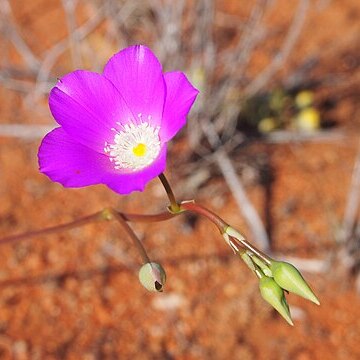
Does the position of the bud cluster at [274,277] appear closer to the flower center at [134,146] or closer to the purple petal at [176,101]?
the purple petal at [176,101]

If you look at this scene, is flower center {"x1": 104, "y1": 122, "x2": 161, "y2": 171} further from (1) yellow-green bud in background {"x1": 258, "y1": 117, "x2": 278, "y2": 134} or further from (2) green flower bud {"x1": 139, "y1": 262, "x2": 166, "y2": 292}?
(1) yellow-green bud in background {"x1": 258, "y1": 117, "x2": 278, "y2": 134}

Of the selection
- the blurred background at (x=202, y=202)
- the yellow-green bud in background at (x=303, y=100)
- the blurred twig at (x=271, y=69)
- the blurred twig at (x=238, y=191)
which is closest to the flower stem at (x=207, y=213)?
the blurred background at (x=202, y=202)

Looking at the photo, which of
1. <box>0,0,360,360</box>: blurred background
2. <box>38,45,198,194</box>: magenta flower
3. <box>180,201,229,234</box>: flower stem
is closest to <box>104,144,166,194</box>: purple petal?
<box>38,45,198,194</box>: magenta flower

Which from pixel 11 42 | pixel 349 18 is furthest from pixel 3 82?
pixel 349 18

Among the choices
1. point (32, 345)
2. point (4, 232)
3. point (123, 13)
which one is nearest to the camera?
point (32, 345)

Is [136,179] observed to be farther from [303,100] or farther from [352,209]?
[303,100]


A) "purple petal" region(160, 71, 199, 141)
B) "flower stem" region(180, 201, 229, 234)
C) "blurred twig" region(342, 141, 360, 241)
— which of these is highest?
"purple petal" region(160, 71, 199, 141)

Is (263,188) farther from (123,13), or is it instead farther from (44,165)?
(44,165)
